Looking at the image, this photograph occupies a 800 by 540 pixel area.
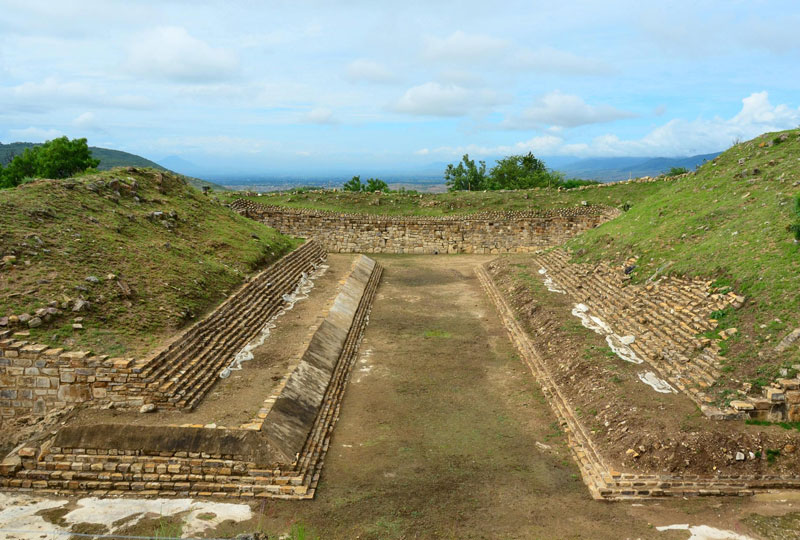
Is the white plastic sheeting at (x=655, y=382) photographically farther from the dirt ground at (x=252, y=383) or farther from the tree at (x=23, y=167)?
the tree at (x=23, y=167)

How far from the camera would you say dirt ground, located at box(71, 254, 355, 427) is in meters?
7.75

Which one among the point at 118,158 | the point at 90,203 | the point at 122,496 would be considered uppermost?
the point at 118,158

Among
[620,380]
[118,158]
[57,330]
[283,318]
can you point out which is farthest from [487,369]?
[118,158]

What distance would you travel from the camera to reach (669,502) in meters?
6.57

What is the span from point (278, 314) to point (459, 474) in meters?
7.40

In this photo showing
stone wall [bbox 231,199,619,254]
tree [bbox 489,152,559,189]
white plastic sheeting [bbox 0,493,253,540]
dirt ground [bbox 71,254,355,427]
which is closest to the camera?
white plastic sheeting [bbox 0,493,253,540]

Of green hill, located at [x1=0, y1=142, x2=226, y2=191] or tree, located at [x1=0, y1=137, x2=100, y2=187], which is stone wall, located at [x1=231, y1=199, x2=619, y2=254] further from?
green hill, located at [x1=0, y1=142, x2=226, y2=191]

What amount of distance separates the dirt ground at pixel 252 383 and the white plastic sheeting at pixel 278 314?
13 cm

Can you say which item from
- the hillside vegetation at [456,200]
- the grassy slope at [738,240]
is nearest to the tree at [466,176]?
the hillside vegetation at [456,200]

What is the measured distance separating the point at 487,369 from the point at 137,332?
23.2ft

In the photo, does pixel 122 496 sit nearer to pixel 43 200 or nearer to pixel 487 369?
pixel 487 369

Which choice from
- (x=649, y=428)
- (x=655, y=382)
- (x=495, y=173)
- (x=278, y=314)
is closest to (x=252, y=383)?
(x=278, y=314)

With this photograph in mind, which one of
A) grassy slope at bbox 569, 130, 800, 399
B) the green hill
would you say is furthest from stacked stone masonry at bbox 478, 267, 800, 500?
the green hill

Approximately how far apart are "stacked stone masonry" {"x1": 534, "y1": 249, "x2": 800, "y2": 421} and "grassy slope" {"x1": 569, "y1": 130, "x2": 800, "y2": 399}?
0.31 metres
